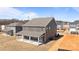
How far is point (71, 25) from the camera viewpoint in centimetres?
527

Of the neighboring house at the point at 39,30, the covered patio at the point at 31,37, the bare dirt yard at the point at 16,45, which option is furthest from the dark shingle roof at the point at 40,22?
the bare dirt yard at the point at 16,45

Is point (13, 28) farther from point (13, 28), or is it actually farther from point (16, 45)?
Answer: point (16, 45)

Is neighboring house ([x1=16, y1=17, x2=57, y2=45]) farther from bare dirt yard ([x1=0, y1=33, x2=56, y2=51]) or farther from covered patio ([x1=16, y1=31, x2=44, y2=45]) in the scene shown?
bare dirt yard ([x1=0, y1=33, x2=56, y2=51])

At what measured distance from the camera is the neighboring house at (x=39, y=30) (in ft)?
17.1

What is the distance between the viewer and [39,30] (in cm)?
521

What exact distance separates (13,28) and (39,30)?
750 mm

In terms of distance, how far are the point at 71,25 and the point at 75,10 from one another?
43cm

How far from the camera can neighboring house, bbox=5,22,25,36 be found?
5.28 meters

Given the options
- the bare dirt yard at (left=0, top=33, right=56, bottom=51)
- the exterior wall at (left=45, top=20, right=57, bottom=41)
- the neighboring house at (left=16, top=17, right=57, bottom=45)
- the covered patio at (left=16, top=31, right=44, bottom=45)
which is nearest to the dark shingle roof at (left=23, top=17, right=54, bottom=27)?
the neighboring house at (left=16, top=17, right=57, bottom=45)

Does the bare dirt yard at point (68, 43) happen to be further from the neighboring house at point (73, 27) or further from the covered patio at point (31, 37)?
the covered patio at point (31, 37)
